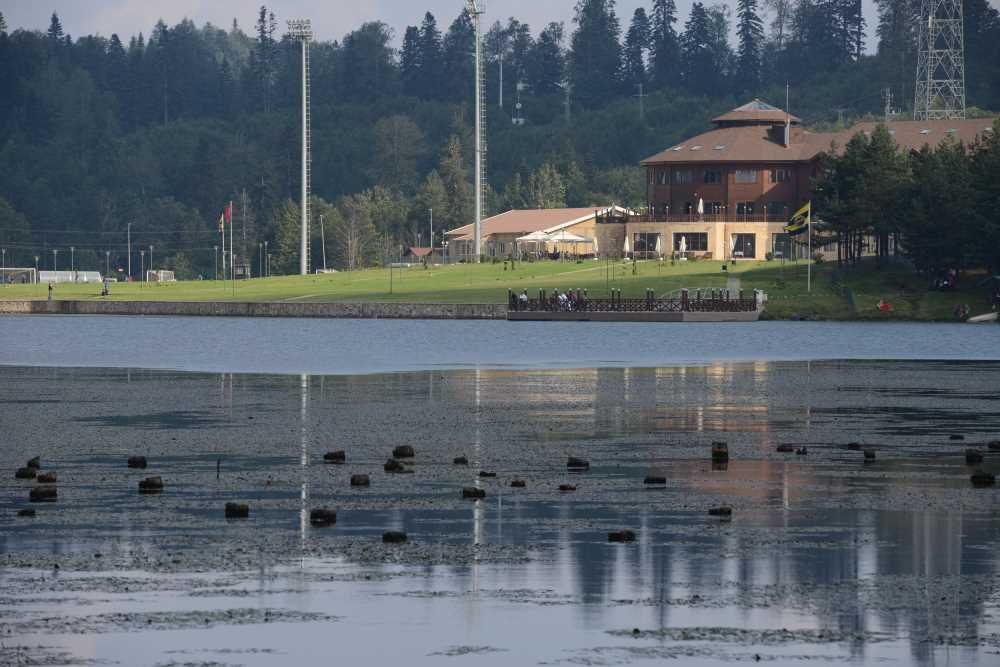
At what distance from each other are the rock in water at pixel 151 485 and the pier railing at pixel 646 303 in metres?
111

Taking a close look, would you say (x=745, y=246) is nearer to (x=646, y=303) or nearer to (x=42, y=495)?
(x=646, y=303)

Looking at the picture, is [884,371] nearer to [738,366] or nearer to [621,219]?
[738,366]

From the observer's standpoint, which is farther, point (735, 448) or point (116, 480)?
point (735, 448)

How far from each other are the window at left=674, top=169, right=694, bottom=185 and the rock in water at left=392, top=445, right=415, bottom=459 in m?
153

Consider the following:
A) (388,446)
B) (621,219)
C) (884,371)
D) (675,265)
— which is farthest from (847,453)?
(621,219)

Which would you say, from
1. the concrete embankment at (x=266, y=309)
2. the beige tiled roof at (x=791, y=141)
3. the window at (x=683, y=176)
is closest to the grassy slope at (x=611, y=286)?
the concrete embankment at (x=266, y=309)

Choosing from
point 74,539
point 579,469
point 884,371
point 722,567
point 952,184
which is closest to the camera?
point 722,567

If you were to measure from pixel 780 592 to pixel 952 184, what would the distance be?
12195cm

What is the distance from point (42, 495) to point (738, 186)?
158 m

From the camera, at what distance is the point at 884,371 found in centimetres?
7050

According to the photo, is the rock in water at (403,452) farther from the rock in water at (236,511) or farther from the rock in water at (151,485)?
the rock in water at (236,511)

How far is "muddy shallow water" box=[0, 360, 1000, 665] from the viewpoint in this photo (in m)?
19.1

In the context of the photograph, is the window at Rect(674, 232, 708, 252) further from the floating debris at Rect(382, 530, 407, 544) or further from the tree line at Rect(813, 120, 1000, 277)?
the floating debris at Rect(382, 530, 407, 544)

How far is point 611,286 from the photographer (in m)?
157
